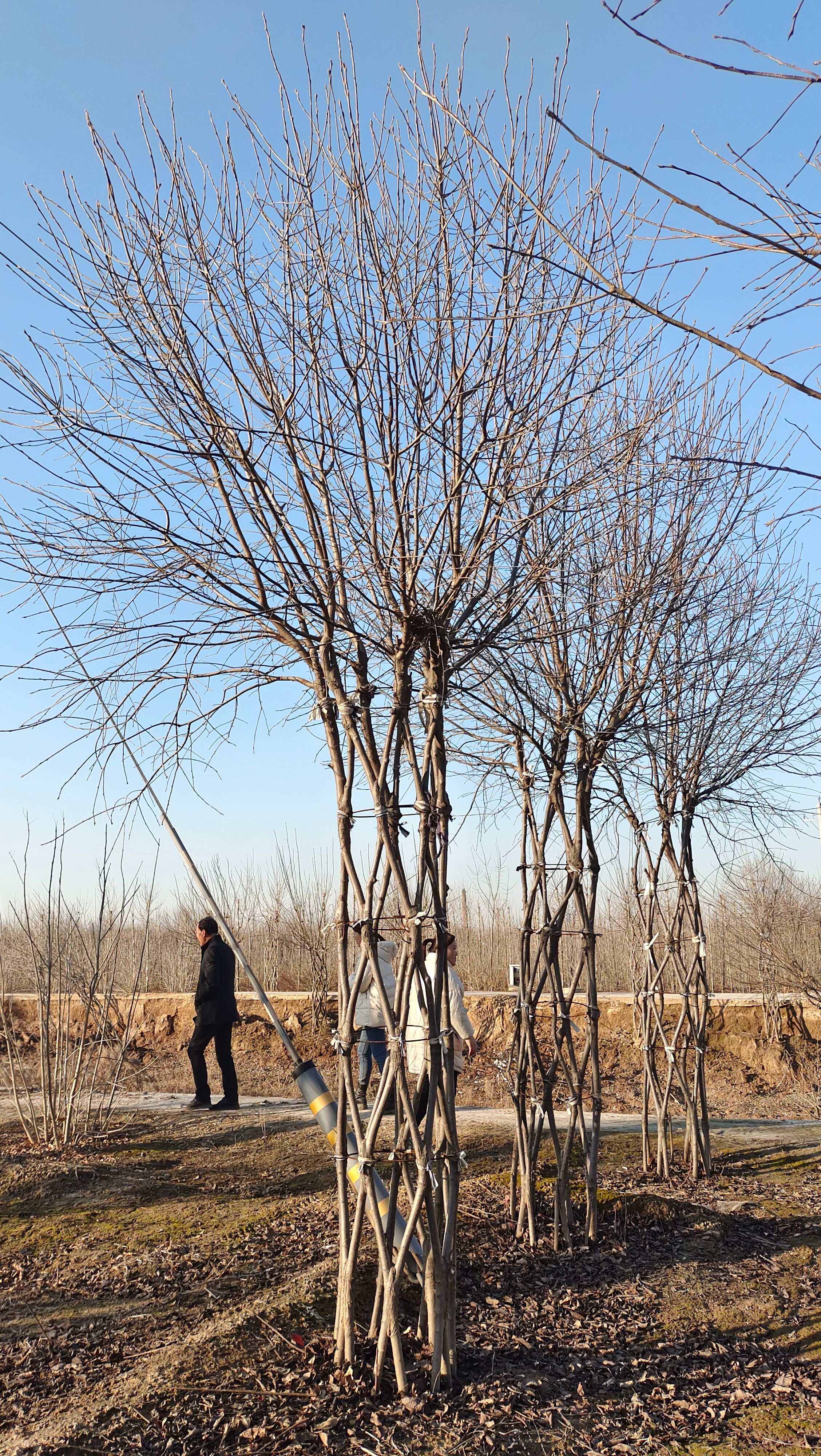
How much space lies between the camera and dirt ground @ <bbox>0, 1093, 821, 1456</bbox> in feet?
9.46

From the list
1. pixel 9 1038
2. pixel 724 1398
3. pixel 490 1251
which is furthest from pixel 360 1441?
pixel 9 1038

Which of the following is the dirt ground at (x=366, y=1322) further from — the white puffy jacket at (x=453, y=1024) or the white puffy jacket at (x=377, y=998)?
the white puffy jacket at (x=377, y=998)

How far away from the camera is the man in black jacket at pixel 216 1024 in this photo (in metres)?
7.86

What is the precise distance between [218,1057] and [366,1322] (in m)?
4.66

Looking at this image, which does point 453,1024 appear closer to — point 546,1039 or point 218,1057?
point 218,1057

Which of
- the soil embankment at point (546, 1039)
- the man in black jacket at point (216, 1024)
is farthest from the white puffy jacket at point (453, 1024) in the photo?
the soil embankment at point (546, 1039)

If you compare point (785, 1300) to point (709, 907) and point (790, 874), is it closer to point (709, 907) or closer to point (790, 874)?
point (790, 874)

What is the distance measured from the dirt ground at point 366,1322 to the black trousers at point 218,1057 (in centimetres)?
187

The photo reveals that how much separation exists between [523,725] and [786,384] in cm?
368

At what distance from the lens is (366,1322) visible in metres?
3.51

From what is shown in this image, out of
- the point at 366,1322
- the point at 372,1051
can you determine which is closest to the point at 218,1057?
the point at 372,1051

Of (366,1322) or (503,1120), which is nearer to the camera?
(366,1322)

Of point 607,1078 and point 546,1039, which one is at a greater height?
point 546,1039

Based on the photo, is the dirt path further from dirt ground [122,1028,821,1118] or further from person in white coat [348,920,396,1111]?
person in white coat [348,920,396,1111]
